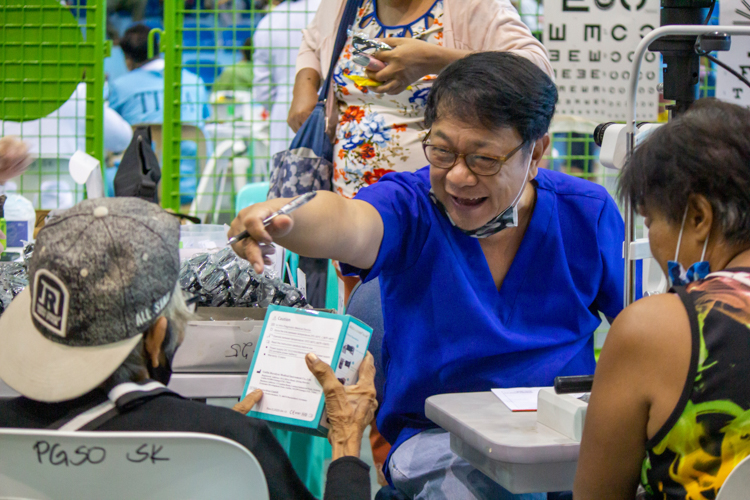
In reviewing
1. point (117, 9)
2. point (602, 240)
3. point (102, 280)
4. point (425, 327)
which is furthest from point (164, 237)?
point (117, 9)

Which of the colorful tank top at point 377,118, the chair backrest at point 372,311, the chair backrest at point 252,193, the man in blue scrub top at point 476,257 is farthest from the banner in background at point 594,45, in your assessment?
the chair backrest at point 372,311

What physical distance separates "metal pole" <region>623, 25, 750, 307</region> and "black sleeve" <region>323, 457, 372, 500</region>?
631 millimetres

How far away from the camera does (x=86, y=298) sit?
944mm

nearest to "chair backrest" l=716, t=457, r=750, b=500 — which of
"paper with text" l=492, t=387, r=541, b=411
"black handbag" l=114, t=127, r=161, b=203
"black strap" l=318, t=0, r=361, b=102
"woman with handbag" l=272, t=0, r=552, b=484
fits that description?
"paper with text" l=492, t=387, r=541, b=411

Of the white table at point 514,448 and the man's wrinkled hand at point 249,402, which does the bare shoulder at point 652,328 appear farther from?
the man's wrinkled hand at point 249,402

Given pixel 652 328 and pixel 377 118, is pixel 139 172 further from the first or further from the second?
pixel 652 328

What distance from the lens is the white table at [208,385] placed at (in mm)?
1455

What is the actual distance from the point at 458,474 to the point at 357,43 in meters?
1.21

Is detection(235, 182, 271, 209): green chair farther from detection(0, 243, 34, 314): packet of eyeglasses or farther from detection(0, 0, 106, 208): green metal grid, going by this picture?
detection(0, 243, 34, 314): packet of eyeglasses

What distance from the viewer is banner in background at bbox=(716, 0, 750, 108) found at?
230cm

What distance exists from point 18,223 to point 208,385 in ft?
4.99

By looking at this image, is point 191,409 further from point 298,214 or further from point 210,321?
point 210,321

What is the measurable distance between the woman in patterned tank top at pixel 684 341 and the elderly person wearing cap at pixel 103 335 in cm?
48

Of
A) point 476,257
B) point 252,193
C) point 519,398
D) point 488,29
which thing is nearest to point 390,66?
point 488,29
